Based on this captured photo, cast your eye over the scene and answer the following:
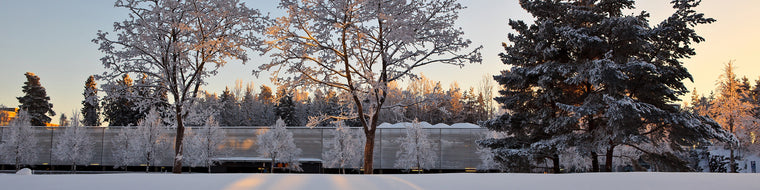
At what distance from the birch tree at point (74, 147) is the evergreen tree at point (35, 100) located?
10533 mm

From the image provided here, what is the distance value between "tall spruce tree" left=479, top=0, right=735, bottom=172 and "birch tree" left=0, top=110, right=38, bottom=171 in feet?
129

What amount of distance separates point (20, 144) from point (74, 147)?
4.18m

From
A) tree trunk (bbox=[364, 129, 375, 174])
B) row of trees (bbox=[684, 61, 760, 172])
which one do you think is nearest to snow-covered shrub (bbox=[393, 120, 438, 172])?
row of trees (bbox=[684, 61, 760, 172])

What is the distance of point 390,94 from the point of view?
12.7 meters

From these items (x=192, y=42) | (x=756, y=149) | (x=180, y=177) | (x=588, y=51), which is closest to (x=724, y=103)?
(x=756, y=149)

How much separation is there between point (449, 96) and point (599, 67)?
15.4 ft

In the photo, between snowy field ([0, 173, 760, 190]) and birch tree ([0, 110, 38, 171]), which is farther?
birch tree ([0, 110, 38, 171])

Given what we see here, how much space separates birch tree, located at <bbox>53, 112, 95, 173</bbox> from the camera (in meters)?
39.1

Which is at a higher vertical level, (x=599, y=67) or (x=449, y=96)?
(x=599, y=67)

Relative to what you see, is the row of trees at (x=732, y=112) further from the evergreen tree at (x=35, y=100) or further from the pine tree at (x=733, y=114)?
the evergreen tree at (x=35, y=100)

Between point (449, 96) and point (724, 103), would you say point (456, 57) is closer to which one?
point (449, 96)

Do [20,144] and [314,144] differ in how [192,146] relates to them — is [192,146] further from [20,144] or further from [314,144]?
[20,144]

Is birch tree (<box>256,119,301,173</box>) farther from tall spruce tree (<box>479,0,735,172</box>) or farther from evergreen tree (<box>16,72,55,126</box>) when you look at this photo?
evergreen tree (<box>16,72,55,126</box>)

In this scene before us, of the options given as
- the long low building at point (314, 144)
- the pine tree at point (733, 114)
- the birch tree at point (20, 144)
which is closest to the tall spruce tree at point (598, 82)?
the pine tree at point (733, 114)
